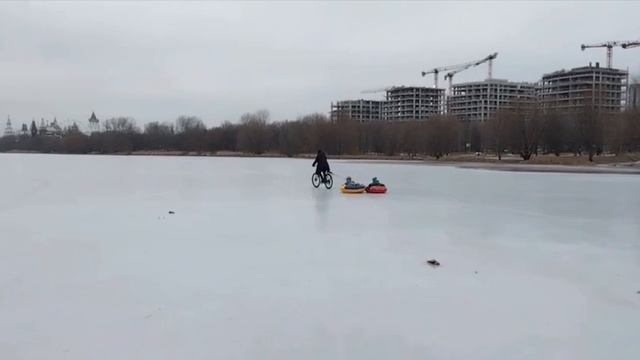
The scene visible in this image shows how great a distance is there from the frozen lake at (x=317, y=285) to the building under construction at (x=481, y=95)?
89.8 metres

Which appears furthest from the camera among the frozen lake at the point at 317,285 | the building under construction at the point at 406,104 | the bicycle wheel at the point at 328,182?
the building under construction at the point at 406,104

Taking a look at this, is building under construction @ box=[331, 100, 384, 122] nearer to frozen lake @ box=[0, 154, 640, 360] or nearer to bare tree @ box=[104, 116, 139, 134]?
bare tree @ box=[104, 116, 139, 134]

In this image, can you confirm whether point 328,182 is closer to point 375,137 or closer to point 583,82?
point 375,137

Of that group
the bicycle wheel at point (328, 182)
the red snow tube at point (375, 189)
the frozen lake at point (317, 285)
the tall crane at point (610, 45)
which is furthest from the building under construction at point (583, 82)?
the frozen lake at point (317, 285)

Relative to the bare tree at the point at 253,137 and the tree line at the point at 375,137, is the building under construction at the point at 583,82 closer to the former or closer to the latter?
the tree line at the point at 375,137

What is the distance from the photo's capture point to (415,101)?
352 ft

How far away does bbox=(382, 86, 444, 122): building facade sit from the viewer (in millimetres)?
107188

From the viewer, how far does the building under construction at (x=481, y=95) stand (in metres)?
96.3

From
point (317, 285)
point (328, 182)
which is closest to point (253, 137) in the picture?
point (328, 182)

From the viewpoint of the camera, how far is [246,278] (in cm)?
469

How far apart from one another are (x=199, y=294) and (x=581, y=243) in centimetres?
460

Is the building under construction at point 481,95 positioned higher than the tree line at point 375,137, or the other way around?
the building under construction at point 481,95

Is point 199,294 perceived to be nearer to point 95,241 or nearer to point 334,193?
point 95,241

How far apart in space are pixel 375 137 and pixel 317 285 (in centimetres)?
6294
